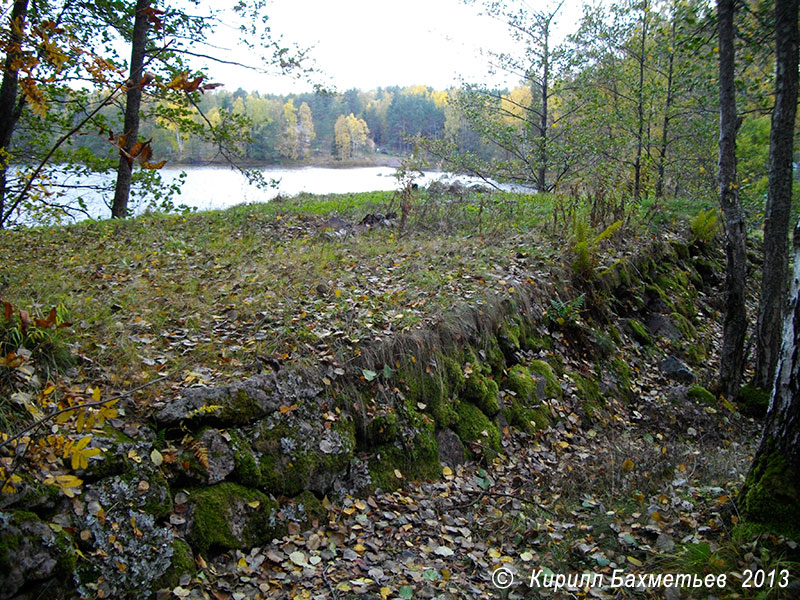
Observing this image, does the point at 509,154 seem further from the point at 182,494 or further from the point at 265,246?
the point at 182,494

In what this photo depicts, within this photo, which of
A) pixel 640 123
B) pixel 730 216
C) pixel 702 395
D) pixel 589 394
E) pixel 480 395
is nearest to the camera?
pixel 480 395

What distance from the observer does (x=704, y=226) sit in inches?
427

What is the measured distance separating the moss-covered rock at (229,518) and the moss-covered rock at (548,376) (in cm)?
346

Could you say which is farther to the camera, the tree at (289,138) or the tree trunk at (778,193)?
the tree at (289,138)

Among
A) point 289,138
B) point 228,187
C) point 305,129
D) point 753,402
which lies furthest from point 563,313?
point 305,129

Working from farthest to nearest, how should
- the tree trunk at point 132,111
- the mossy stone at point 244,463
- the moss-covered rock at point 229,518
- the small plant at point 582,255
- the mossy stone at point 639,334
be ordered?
1. the tree trunk at point 132,111
2. the mossy stone at point 639,334
3. the small plant at point 582,255
4. the mossy stone at point 244,463
5. the moss-covered rock at point 229,518

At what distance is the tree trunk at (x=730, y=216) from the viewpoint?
5934 mm

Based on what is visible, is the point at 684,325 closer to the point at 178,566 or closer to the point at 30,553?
the point at 178,566

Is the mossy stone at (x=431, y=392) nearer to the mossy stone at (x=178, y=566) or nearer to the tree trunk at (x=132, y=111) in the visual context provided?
the mossy stone at (x=178, y=566)

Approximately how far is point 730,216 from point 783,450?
4423mm

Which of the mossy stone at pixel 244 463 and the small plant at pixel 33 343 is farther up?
the small plant at pixel 33 343

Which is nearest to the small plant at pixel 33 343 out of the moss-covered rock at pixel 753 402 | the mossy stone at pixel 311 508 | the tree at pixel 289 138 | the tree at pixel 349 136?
the mossy stone at pixel 311 508

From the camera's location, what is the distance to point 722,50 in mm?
5949

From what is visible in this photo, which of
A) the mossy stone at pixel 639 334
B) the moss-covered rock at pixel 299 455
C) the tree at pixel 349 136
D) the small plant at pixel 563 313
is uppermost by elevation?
the tree at pixel 349 136
